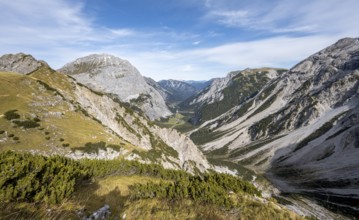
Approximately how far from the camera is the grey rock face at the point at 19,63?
7180 inches

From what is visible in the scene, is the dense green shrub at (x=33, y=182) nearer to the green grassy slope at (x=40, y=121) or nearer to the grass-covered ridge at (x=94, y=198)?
the grass-covered ridge at (x=94, y=198)

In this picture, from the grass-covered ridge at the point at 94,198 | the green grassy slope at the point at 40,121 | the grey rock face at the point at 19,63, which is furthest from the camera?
the grey rock face at the point at 19,63

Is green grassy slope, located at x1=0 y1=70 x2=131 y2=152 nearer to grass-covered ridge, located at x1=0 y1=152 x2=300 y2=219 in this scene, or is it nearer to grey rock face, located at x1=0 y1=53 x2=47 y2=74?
grass-covered ridge, located at x1=0 y1=152 x2=300 y2=219

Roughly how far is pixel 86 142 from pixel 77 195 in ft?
196

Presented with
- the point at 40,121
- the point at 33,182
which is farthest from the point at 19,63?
the point at 33,182

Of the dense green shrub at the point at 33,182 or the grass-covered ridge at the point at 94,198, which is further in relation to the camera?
the dense green shrub at the point at 33,182

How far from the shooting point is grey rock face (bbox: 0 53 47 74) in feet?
598

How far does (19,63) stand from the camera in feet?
618

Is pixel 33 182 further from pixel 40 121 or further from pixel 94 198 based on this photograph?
pixel 40 121

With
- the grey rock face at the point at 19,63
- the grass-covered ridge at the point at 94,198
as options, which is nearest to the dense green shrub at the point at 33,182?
the grass-covered ridge at the point at 94,198

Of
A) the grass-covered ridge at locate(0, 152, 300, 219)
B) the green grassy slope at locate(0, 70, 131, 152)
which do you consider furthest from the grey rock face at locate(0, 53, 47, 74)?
the grass-covered ridge at locate(0, 152, 300, 219)

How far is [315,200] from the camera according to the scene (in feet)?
573

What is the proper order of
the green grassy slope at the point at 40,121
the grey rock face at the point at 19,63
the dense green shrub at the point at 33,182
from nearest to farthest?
the dense green shrub at the point at 33,182, the green grassy slope at the point at 40,121, the grey rock face at the point at 19,63

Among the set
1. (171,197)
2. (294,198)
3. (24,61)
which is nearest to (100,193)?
(171,197)
